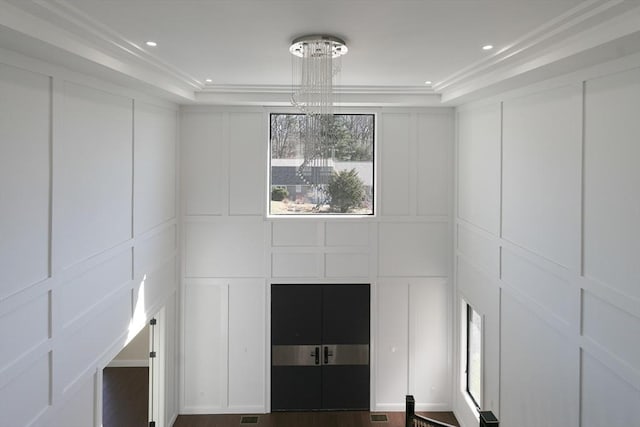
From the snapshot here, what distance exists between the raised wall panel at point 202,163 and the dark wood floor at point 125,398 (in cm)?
301

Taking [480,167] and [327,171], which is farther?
[327,171]

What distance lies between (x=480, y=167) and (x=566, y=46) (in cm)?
246

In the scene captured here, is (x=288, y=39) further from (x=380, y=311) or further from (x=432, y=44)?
(x=380, y=311)

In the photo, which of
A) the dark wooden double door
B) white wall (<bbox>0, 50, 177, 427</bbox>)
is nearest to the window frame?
the dark wooden double door

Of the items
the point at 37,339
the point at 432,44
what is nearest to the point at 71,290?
the point at 37,339

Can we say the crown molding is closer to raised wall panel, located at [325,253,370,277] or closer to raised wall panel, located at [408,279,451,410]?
raised wall panel, located at [325,253,370,277]

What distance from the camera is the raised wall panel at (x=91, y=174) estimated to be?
11.0 feet

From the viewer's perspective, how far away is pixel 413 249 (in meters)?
6.46

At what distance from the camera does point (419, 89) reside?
5.70 meters

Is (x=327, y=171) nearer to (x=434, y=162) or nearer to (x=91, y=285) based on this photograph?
(x=434, y=162)

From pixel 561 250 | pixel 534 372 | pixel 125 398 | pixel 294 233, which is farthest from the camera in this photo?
pixel 125 398

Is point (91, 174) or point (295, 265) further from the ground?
point (91, 174)

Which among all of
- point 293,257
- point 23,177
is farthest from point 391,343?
point 23,177

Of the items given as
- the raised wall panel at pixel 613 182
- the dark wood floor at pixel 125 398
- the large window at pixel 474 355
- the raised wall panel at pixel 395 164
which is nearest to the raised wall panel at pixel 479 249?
the large window at pixel 474 355
